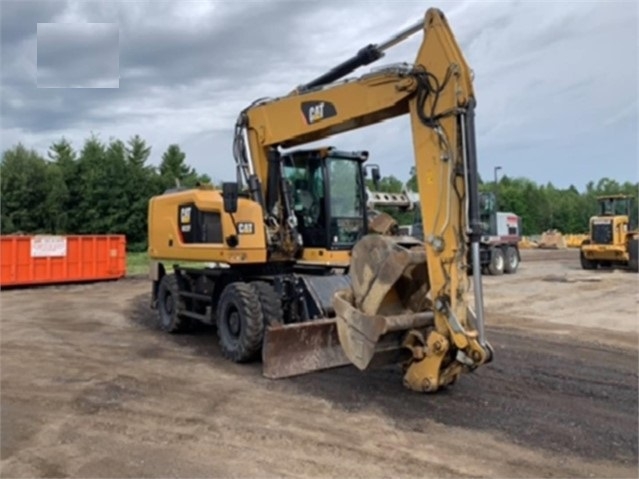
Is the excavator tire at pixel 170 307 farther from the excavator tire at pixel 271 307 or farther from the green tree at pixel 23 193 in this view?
the green tree at pixel 23 193

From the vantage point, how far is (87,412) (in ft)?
16.8

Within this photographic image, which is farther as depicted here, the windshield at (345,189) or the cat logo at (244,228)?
the windshield at (345,189)

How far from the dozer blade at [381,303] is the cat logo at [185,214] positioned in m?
3.41

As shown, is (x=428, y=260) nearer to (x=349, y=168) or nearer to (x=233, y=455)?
(x=233, y=455)

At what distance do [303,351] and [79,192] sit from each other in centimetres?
3362

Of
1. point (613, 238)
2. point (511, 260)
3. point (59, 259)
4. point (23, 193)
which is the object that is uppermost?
point (23, 193)

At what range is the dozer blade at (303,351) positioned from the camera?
5.99m

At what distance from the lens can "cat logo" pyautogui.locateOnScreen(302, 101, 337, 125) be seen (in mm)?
6570

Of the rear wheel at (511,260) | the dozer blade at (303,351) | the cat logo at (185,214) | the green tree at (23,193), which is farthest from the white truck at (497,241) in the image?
the green tree at (23,193)

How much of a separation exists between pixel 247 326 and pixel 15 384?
2408mm

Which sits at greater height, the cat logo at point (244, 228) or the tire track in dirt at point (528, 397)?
the cat logo at point (244, 228)

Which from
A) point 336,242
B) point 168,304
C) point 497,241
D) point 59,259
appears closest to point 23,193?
point 59,259

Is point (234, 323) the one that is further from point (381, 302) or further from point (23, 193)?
point (23, 193)

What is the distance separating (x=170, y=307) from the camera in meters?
9.12
